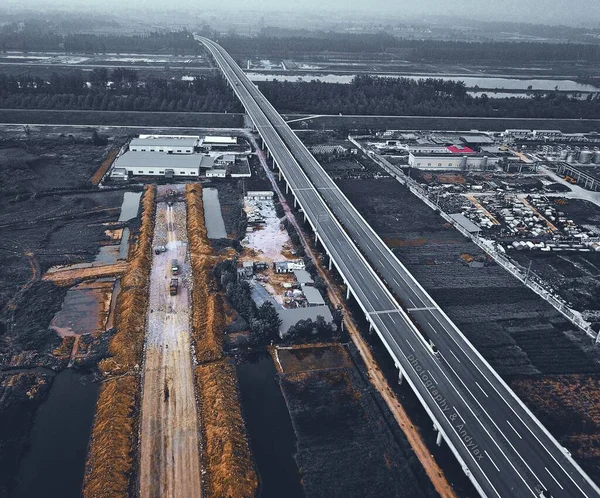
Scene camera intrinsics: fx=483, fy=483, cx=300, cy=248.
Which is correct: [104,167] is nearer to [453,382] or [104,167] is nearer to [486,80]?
[453,382]

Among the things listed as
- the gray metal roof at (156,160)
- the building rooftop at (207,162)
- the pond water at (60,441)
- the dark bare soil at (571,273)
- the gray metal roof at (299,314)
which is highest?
the gray metal roof at (156,160)

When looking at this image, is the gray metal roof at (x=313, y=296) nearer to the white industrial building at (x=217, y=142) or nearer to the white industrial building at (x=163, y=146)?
the white industrial building at (x=163, y=146)

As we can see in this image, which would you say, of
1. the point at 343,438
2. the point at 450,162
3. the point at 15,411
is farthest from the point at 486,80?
the point at 15,411

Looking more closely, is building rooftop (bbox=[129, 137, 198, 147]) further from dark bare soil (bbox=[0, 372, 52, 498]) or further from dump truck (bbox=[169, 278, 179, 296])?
dark bare soil (bbox=[0, 372, 52, 498])

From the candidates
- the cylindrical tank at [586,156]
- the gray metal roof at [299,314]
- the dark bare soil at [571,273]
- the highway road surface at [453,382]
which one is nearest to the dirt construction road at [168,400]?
the gray metal roof at [299,314]

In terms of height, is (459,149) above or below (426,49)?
below

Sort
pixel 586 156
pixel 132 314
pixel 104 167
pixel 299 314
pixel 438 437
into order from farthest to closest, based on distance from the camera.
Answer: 1. pixel 586 156
2. pixel 104 167
3. pixel 299 314
4. pixel 132 314
5. pixel 438 437

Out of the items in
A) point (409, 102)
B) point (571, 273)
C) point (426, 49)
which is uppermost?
point (426, 49)

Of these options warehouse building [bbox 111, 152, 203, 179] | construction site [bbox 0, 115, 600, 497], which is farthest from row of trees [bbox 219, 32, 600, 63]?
construction site [bbox 0, 115, 600, 497]
